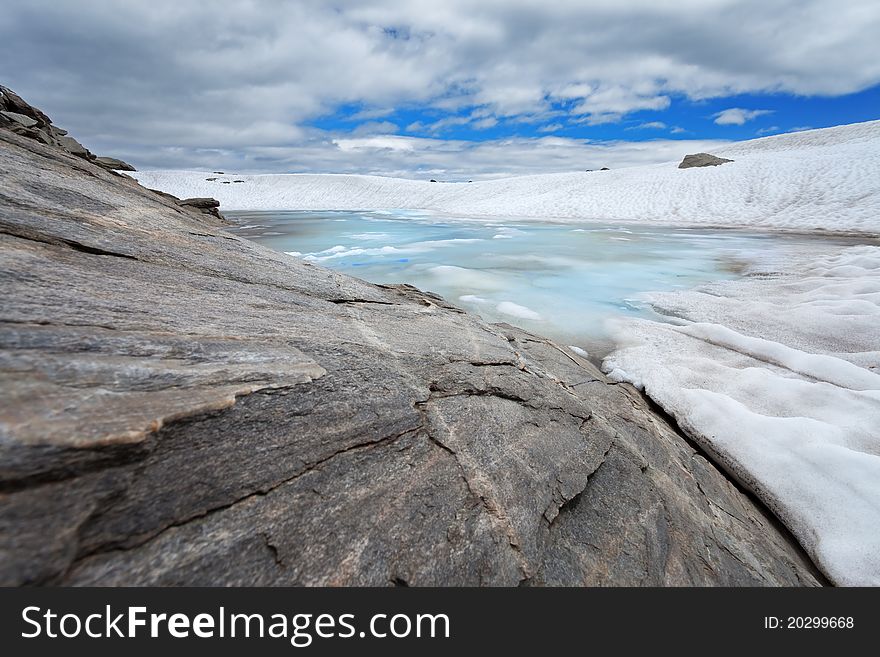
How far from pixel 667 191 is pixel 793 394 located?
30.8 metres

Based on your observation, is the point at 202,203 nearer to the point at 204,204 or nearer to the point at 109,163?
the point at 204,204

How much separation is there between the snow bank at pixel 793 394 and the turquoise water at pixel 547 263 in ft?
3.82

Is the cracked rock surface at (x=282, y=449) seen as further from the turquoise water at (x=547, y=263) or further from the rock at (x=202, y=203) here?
the rock at (x=202, y=203)

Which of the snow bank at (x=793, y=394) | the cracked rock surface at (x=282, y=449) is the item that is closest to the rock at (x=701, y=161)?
the snow bank at (x=793, y=394)

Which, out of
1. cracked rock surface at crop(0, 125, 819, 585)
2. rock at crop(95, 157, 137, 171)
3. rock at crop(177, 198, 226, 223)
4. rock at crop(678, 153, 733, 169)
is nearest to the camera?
cracked rock surface at crop(0, 125, 819, 585)

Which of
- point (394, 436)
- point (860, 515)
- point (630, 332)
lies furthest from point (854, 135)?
point (394, 436)

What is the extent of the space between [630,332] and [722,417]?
2614mm

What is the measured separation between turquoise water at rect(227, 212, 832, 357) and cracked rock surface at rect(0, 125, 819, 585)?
349 cm

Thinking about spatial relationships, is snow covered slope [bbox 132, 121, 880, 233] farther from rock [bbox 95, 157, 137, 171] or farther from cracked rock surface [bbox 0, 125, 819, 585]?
rock [bbox 95, 157, 137, 171]

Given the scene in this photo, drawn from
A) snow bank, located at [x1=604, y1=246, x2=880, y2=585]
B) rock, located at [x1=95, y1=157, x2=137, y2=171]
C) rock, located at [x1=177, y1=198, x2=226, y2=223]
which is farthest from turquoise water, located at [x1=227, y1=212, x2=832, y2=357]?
rock, located at [x1=95, y1=157, x2=137, y2=171]

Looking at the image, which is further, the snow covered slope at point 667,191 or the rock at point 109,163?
the snow covered slope at point 667,191

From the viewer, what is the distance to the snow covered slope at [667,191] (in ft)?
70.2

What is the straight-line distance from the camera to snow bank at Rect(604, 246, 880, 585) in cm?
294

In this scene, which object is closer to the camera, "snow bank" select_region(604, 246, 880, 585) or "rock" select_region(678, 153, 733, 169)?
"snow bank" select_region(604, 246, 880, 585)
